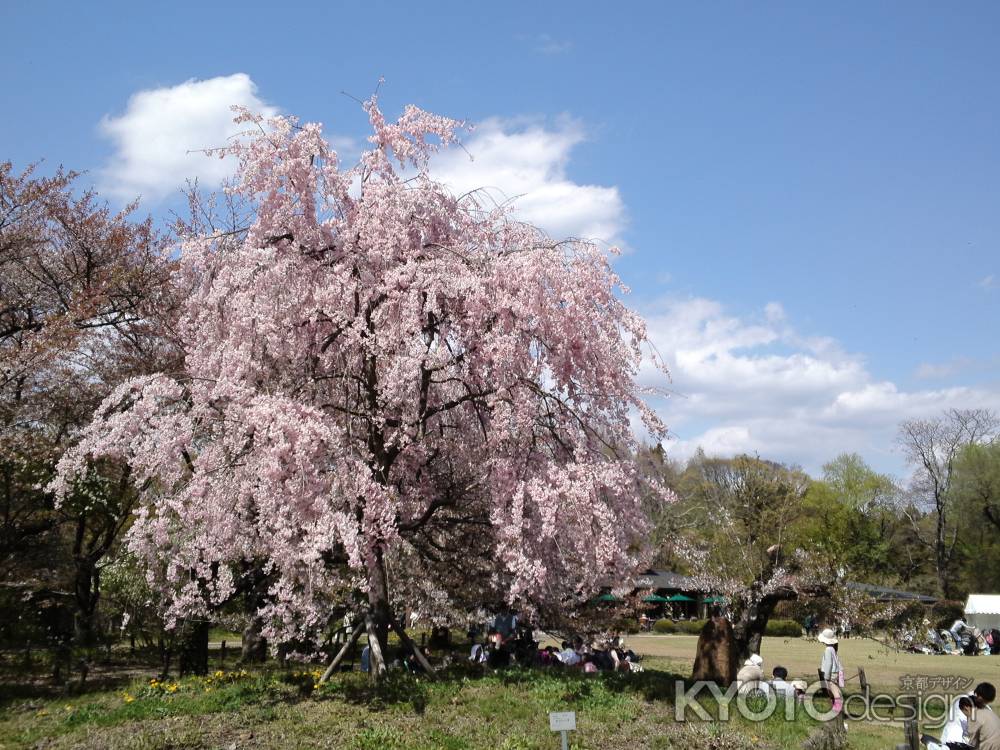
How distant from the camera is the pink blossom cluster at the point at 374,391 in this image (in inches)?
413

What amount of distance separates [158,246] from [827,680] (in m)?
18.4

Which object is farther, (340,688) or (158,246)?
(158,246)

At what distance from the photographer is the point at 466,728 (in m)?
9.30

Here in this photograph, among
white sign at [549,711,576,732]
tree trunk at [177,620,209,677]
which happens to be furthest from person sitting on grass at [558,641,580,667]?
white sign at [549,711,576,732]

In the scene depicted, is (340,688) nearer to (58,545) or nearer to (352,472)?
(352,472)

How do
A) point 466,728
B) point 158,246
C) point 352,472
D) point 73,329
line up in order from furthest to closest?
1. point 158,246
2. point 73,329
3. point 352,472
4. point 466,728

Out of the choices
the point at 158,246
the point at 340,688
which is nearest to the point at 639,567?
the point at 340,688

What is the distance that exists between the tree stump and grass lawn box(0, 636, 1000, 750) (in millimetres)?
1632

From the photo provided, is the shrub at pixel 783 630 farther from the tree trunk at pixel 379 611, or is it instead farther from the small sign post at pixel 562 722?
the small sign post at pixel 562 722

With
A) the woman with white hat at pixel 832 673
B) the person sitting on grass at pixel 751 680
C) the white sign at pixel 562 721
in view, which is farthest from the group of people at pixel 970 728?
the white sign at pixel 562 721

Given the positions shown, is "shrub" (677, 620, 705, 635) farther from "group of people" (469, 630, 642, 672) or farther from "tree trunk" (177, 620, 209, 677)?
"tree trunk" (177, 620, 209, 677)

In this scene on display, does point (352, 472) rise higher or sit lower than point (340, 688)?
higher

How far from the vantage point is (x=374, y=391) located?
40.5 ft

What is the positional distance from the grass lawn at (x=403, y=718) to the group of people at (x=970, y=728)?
5.40ft
